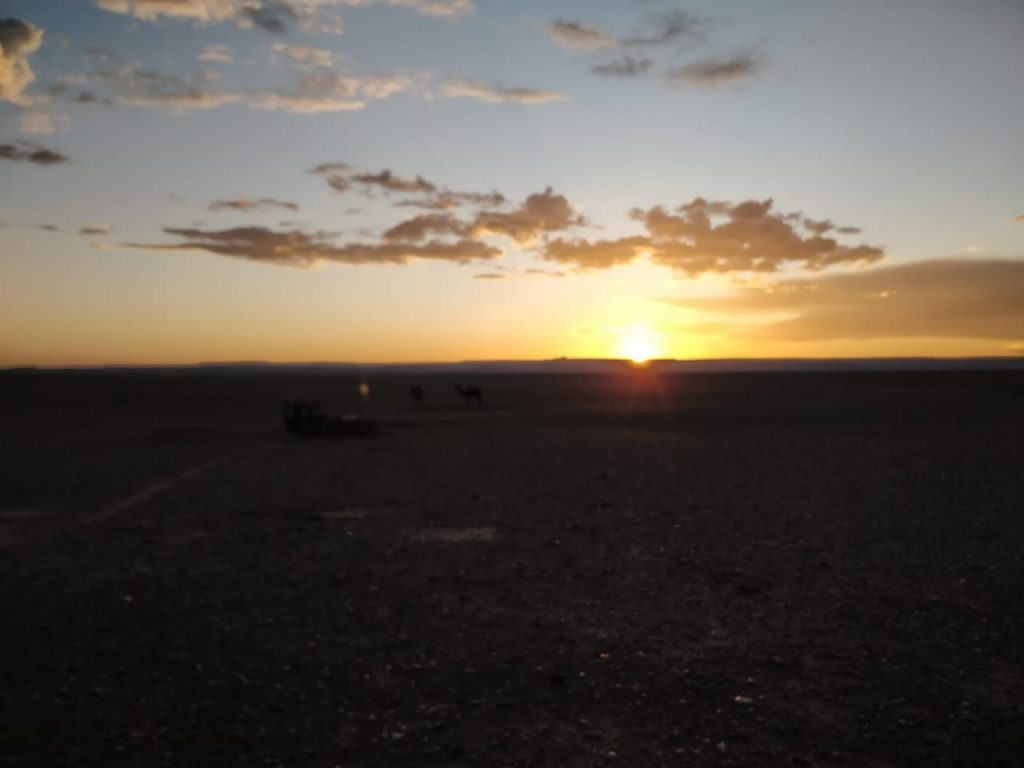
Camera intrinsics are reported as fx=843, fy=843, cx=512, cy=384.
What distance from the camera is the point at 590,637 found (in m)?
9.38

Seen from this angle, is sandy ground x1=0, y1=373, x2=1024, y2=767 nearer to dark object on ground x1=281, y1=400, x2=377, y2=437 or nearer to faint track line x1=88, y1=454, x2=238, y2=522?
faint track line x1=88, y1=454, x2=238, y2=522

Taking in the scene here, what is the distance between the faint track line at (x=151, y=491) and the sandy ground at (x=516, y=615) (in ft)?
0.40

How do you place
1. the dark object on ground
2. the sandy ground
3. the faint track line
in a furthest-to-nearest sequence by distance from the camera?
1. the dark object on ground
2. the faint track line
3. the sandy ground

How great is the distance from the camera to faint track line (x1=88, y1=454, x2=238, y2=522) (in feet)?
55.7

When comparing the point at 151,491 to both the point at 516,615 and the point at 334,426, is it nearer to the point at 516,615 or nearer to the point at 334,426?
the point at 516,615

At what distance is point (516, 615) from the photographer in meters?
10.2

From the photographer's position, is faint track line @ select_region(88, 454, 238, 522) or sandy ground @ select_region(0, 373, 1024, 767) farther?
faint track line @ select_region(88, 454, 238, 522)

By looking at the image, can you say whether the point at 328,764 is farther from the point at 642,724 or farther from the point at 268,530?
the point at 268,530

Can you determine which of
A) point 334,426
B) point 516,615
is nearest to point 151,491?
point 516,615

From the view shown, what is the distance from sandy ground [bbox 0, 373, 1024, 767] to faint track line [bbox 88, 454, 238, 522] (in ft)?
0.40

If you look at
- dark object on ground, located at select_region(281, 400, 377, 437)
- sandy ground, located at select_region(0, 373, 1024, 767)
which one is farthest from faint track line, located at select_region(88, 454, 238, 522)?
dark object on ground, located at select_region(281, 400, 377, 437)

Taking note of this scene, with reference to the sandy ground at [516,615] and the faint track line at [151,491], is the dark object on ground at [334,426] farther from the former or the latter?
the sandy ground at [516,615]

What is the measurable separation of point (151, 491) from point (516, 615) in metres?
12.6

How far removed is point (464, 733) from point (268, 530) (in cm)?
918
